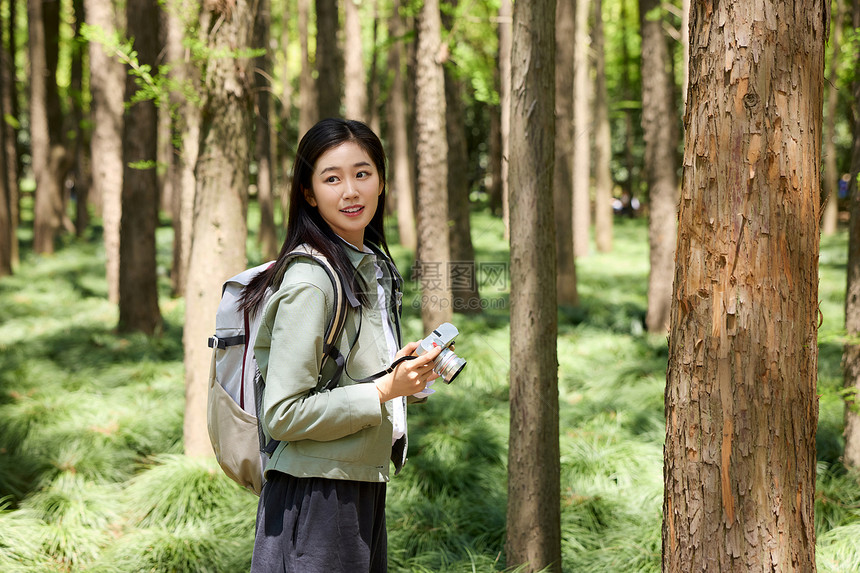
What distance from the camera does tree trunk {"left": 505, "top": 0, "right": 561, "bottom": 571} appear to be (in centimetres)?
336

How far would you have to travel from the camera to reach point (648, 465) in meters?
4.98

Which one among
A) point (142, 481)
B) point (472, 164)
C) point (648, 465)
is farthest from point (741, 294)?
point (472, 164)

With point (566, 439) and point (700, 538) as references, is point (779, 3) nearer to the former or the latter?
point (700, 538)

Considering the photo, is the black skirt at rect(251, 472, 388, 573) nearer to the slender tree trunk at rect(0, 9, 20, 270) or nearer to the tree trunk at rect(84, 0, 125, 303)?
the tree trunk at rect(84, 0, 125, 303)

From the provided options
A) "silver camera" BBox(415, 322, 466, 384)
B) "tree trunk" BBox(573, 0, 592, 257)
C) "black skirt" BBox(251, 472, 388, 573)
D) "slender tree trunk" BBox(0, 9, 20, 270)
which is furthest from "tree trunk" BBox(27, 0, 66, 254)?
"silver camera" BBox(415, 322, 466, 384)

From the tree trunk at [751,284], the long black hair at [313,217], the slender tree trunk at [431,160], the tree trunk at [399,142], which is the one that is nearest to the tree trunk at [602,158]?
the tree trunk at [399,142]

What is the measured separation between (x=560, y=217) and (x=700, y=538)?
Answer: 8250mm

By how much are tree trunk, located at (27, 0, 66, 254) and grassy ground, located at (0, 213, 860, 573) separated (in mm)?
7499

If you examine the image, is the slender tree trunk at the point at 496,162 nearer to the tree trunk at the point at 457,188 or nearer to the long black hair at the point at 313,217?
the tree trunk at the point at 457,188

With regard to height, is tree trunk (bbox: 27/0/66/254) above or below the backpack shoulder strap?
above

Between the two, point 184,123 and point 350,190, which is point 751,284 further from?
point 184,123

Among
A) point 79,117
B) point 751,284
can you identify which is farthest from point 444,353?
point 79,117

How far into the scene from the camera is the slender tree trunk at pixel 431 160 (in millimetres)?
7320

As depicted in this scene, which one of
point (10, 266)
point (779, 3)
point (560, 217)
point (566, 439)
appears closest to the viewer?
point (779, 3)
